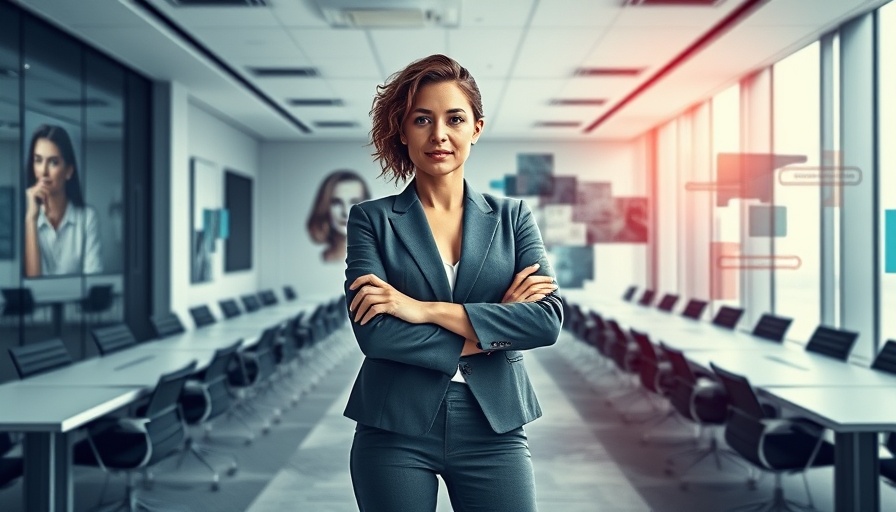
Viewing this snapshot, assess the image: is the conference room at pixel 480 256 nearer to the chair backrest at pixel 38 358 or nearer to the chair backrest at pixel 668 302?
the chair backrest at pixel 38 358

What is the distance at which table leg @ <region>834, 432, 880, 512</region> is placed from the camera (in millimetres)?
3268

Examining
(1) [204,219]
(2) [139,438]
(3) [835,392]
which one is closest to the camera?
(3) [835,392]

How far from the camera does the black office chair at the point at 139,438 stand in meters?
3.65

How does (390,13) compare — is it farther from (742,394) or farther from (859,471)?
(859,471)

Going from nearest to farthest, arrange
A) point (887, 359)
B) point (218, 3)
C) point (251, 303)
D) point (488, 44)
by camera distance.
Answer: point (887, 359) < point (218, 3) < point (488, 44) < point (251, 303)

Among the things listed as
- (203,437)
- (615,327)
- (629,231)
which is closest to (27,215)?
(203,437)

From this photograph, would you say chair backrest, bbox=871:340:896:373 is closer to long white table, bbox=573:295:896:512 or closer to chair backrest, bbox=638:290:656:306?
long white table, bbox=573:295:896:512

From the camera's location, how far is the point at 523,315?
137cm

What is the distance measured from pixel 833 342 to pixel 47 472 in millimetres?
4679

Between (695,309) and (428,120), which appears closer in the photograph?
(428,120)

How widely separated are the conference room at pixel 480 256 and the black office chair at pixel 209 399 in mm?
24

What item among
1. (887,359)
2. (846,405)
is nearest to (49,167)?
(846,405)

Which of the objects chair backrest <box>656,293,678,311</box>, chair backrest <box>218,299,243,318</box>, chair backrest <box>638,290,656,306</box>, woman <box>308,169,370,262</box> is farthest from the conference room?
woman <box>308,169,370,262</box>

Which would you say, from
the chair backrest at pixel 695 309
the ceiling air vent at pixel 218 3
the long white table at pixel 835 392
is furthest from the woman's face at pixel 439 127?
the chair backrest at pixel 695 309
